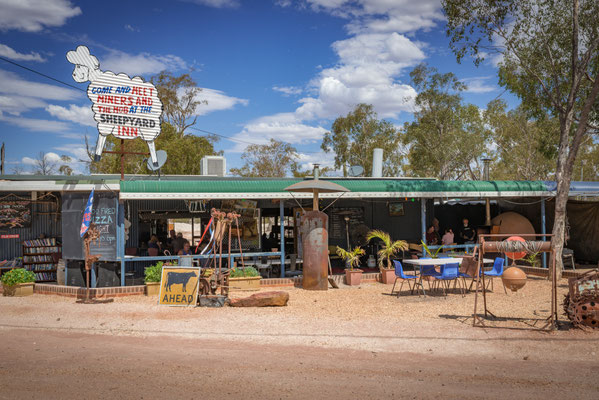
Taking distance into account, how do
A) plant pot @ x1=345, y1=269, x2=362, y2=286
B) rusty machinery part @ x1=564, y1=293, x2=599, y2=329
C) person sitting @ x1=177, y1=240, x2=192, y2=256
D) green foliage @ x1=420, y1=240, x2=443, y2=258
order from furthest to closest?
green foliage @ x1=420, y1=240, x2=443, y2=258, plant pot @ x1=345, y1=269, x2=362, y2=286, person sitting @ x1=177, y1=240, x2=192, y2=256, rusty machinery part @ x1=564, y1=293, x2=599, y2=329

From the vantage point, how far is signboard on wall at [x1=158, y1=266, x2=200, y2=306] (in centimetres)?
1032

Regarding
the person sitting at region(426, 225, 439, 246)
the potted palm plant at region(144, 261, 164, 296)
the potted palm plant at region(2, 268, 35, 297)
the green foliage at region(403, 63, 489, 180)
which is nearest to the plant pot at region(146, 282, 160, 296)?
the potted palm plant at region(144, 261, 164, 296)

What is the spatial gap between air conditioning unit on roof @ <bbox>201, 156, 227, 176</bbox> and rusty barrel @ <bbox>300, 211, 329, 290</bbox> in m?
6.31

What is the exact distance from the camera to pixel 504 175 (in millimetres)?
46344

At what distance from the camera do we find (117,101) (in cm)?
1228

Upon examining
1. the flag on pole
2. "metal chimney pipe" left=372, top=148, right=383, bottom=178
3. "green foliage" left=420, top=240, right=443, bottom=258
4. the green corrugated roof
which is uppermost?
"metal chimney pipe" left=372, top=148, right=383, bottom=178

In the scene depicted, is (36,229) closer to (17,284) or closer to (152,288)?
(17,284)

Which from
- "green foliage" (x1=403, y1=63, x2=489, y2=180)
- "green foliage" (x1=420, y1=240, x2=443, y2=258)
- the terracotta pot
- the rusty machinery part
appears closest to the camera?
the rusty machinery part

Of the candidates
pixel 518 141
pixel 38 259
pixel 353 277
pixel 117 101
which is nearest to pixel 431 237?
pixel 353 277

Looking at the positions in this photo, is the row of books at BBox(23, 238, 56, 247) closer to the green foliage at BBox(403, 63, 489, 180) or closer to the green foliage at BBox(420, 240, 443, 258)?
the green foliage at BBox(420, 240, 443, 258)

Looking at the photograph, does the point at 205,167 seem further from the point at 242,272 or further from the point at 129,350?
the point at 129,350

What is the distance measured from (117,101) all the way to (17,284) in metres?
5.10

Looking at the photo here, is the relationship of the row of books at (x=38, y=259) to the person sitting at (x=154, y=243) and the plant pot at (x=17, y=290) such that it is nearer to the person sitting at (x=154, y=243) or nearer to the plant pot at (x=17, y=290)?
the plant pot at (x=17, y=290)

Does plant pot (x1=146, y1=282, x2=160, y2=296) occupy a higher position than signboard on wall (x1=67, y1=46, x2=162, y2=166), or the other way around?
signboard on wall (x1=67, y1=46, x2=162, y2=166)
